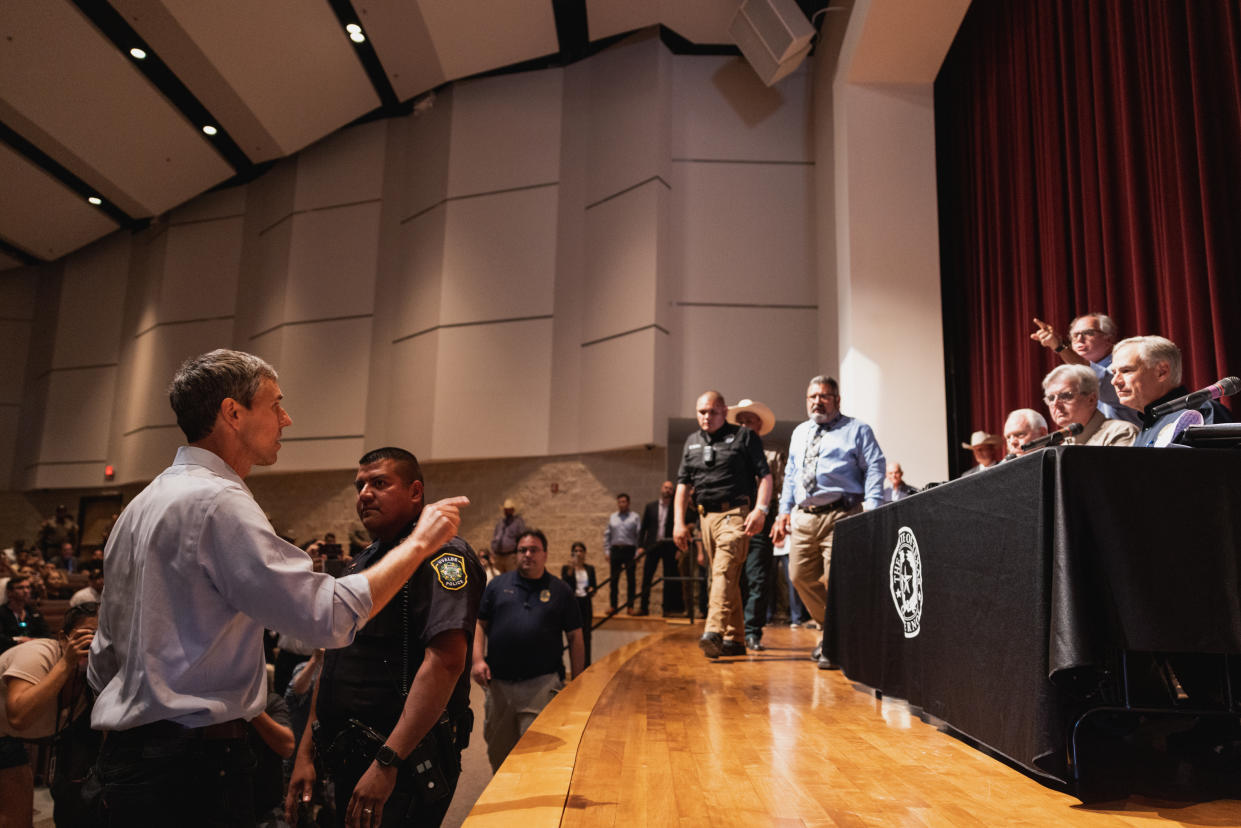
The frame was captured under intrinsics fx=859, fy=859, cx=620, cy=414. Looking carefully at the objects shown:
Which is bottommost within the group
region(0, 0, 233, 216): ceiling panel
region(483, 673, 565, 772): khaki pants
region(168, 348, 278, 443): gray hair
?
region(483, 673, 565, 772): khaki pants

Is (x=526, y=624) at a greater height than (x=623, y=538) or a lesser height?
lesser

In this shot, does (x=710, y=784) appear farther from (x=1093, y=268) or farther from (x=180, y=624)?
(x=1093, y=268)

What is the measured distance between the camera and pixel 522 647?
4141 millimetres

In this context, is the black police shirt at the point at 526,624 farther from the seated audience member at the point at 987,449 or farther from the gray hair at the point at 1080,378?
the seated audience member at the point at 987,449

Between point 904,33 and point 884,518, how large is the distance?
507 cm

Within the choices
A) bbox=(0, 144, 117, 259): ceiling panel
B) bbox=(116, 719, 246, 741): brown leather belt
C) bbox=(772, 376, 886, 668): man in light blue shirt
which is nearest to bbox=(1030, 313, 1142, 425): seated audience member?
bbox=(772, 376, 886, 668): man in light blue shirt

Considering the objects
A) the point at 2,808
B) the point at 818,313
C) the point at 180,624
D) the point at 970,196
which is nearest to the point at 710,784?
the point at 180,624

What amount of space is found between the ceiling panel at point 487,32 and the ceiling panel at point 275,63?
1170 millimetres

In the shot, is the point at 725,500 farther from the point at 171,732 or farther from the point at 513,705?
the point at 171,732

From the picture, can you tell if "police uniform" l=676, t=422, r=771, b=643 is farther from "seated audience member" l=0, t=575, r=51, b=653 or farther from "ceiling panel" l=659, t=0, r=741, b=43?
"ceiling panel" l=659, t=0, r=741, b=43

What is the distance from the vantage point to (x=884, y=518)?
9.46 feet

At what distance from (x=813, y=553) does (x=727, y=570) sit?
428mm

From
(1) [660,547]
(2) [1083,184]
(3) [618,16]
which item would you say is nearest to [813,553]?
(2) [1083,184]

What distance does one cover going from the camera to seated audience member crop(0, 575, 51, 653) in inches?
205
